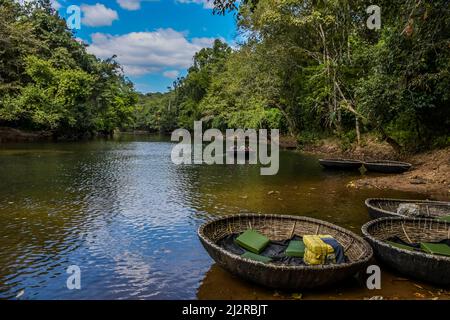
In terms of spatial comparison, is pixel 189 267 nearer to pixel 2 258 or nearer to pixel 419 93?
pixel 2 258

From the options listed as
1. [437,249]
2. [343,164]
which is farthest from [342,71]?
[437,249]

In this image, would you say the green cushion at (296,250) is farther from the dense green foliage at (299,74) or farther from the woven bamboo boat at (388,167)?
the woven bamboo boat at (388,167)

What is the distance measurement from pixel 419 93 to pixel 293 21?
446 inches

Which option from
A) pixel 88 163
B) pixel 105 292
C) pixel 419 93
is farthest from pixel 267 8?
pixel 105 292

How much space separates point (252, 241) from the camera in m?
6.83

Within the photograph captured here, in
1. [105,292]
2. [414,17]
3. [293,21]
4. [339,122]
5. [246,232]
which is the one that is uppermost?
[293,21]

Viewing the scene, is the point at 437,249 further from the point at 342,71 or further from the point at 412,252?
the point at 342,71

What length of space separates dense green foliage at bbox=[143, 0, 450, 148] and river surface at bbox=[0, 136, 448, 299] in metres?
4.92

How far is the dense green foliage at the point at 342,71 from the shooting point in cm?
1355

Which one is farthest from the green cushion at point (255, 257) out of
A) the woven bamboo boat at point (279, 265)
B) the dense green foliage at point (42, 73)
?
the dense green foliage at point (42, 73)

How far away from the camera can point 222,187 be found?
15.2 meters

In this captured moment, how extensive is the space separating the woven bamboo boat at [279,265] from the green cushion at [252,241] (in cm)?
40

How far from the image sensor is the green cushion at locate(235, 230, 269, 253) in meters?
6.69

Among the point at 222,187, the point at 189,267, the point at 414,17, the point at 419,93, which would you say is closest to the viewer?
the point at 189,267
